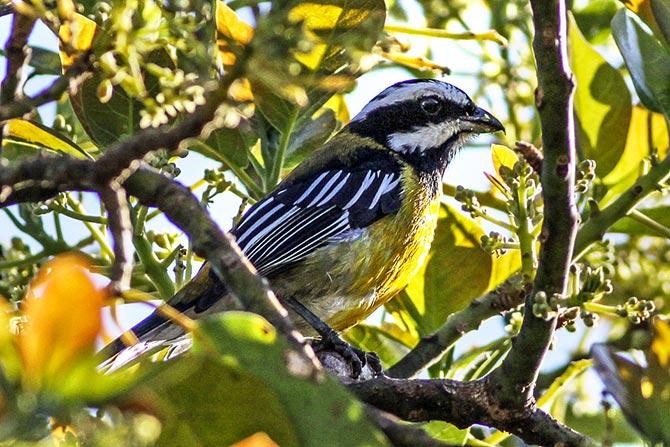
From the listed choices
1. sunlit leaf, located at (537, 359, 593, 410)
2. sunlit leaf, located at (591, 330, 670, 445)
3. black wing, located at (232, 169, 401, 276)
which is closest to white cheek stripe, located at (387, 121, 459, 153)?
black wing, located at (232, 169, 401, 276)

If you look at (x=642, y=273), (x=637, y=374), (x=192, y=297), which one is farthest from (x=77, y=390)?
(x=642, y=273)

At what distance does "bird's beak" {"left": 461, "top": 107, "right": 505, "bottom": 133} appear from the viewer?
4816 mm

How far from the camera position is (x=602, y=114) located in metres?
3.92

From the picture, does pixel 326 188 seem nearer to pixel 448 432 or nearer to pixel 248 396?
pixel 448 432

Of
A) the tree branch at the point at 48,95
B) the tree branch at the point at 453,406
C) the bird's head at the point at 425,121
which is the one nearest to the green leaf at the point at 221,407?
the tree branch at the point at 48,95

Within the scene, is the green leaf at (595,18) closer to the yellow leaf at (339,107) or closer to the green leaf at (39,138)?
the yellow leaf at (339,107)

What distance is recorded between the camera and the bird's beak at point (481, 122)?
4816 mm

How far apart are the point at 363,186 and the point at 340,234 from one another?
0.32m

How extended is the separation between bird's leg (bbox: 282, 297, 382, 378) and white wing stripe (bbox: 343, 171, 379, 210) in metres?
0.46

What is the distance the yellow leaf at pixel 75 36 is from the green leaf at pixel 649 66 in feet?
5.70

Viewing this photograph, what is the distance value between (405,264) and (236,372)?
2.94 metres

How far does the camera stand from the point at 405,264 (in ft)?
14.4

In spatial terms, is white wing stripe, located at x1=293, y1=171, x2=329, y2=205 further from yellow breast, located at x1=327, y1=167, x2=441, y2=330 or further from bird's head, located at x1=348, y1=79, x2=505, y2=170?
bird's head, located at x1=348, y1=79, x2=505, y2=170

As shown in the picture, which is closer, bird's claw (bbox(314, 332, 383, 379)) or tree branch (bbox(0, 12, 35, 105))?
tree branch (bbox(0, 12, 35, 105))
